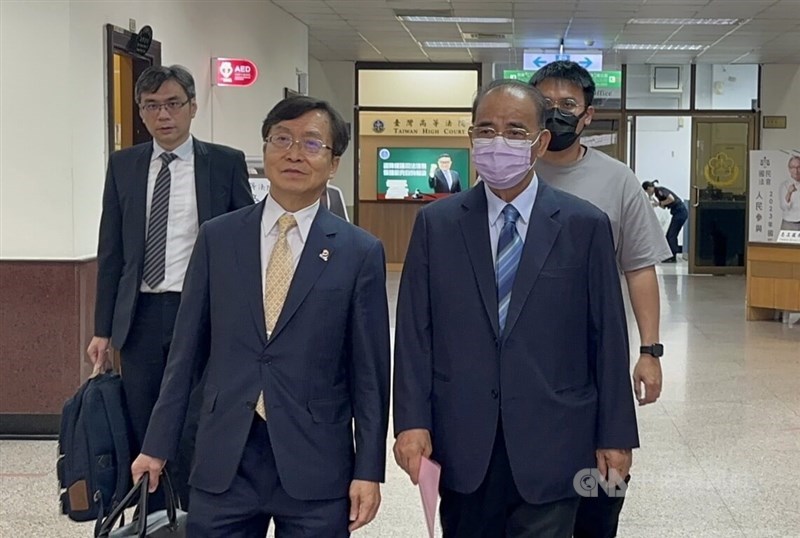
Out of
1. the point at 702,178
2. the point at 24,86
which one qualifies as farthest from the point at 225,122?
the point at 702,178

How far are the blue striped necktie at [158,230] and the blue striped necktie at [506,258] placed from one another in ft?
4.83

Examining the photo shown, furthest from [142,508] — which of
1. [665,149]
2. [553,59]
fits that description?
[665,149]

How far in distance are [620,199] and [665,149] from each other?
17795 mm

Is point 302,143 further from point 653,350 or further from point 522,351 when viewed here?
point 653,350

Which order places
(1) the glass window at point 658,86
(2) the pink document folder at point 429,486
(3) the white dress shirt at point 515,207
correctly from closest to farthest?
(2) the pink document folder at point 429,486 → (3) the white dress shirt at point 515,207 → (1) the glass window at point 658,86

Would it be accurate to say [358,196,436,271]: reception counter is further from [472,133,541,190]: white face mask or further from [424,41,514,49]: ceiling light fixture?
[472,133,541,190]: white face mask

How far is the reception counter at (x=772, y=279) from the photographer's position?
404 inches

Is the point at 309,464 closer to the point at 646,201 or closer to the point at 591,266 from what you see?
the point at 591,266

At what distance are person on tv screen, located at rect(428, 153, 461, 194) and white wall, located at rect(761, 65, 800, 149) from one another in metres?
4.92

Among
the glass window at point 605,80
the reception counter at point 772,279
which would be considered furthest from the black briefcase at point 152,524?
the glass window at point 605,80

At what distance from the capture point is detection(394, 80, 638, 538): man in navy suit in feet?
7.71

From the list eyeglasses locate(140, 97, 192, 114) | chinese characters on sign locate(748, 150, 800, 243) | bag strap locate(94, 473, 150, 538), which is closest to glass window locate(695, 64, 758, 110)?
chinese characters on sign locate(748, 150, 800, 243)

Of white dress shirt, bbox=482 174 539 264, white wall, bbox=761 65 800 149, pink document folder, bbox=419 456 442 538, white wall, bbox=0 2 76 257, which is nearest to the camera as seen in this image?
pink document folder, bbox=419 456 442 538

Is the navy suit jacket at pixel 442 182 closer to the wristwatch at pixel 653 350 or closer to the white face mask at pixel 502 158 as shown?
the wristwatch at pixel 653 350
